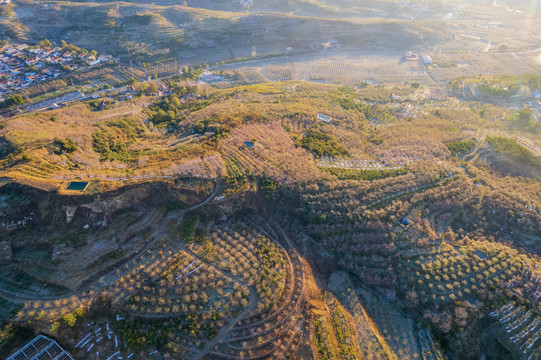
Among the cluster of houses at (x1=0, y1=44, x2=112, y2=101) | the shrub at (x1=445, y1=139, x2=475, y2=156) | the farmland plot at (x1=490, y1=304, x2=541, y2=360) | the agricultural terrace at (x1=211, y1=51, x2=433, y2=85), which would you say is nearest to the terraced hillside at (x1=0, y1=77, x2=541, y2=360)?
the farmland plot at (x1=490, y1=304, x2=541, y2=360)

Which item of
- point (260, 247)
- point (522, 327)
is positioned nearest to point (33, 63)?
point (260, 247)

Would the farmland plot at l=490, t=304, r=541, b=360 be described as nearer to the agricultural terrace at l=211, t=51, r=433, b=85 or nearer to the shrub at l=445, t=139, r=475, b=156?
the shrub at l=445, t=139, r=475, b=156

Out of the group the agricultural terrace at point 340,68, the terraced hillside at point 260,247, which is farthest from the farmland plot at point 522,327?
the agricultural terrace at point 340,68

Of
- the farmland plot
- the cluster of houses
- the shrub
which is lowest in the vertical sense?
the farmland plot

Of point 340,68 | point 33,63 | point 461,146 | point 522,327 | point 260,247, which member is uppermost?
point 340,68

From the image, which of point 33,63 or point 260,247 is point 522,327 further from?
point 33,63

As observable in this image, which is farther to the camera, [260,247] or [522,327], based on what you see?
[260,247]

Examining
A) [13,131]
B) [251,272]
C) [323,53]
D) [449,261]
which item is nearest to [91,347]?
[251,272]

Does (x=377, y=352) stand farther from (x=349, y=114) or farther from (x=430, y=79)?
(x=430, y=79)
